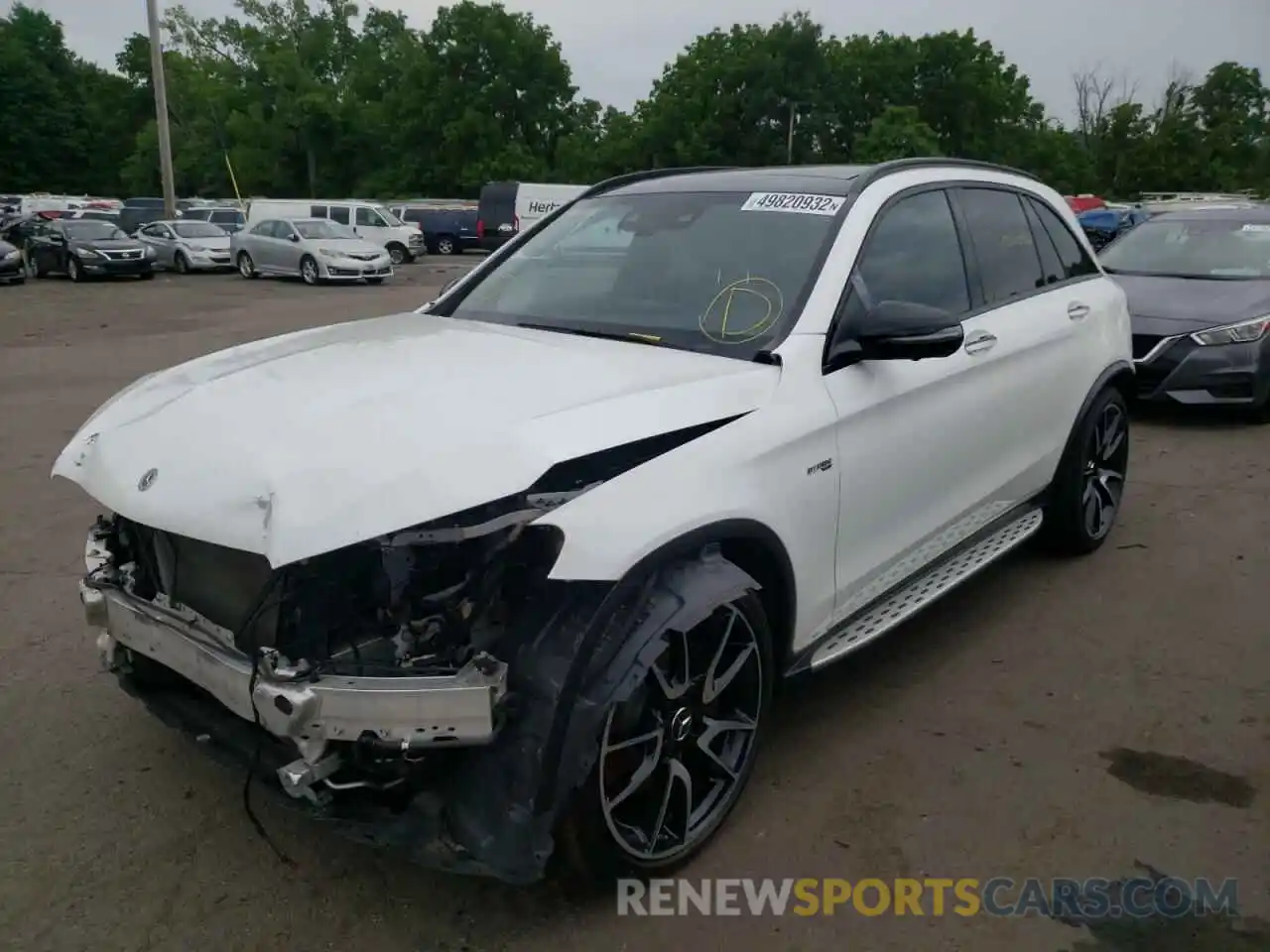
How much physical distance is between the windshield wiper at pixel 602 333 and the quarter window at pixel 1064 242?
2.49 metres

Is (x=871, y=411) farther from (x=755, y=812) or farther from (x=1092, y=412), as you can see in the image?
(x=1092, y=412)

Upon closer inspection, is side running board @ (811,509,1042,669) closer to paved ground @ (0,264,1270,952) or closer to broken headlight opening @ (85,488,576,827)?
paved ground @ (0,264,1270,952)

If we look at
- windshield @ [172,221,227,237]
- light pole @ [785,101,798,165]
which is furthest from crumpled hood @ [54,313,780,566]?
light pole @ [785,101,798,165]

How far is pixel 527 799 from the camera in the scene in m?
2.47

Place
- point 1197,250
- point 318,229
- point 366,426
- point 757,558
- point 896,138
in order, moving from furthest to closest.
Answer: point 896,138 → point 318,229 → point 1197,250 → point 757,558 → point 366,426

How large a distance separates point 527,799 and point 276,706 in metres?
0.60

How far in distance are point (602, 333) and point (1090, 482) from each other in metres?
2.94

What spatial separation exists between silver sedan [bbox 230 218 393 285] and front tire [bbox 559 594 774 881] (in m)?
23.2

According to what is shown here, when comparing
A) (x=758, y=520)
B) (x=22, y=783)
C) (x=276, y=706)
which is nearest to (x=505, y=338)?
(x=758, y=520)

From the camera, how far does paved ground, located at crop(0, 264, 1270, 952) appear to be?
272 cm

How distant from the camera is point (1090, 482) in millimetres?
5234

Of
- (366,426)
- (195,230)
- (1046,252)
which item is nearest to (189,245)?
(195,230)

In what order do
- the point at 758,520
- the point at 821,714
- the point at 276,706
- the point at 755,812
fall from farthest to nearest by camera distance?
the point at 821,714 < the point at 755,812 < the point at 758,520 < the point at 276,706

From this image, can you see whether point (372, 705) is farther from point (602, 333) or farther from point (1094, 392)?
point (1094, 392)
